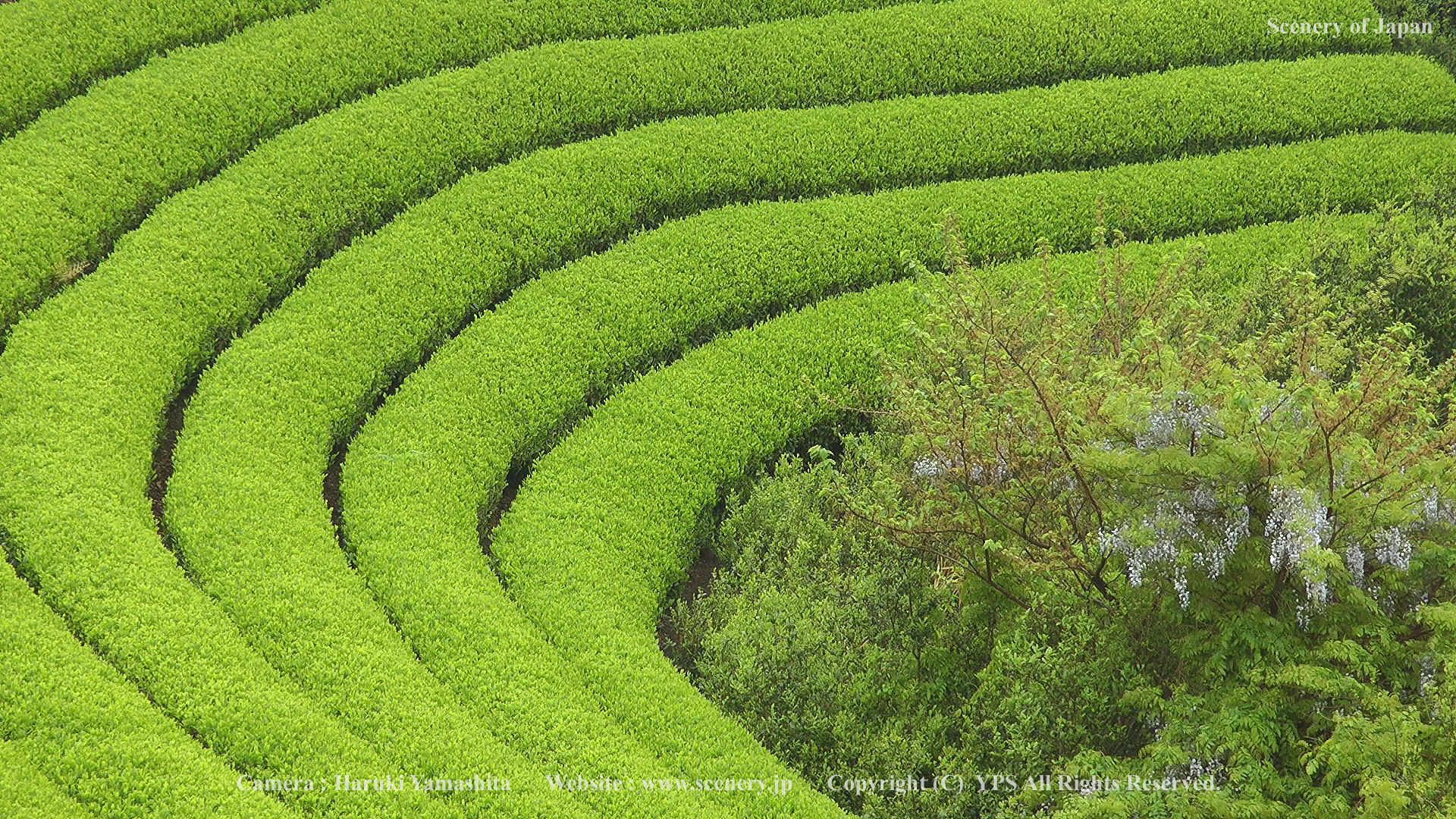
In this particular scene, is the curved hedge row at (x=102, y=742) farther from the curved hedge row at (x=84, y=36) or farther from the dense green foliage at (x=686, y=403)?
the curved hedge row at (x=84, y=36)

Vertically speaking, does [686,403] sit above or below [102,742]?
below

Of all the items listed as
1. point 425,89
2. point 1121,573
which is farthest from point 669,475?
point 425,89

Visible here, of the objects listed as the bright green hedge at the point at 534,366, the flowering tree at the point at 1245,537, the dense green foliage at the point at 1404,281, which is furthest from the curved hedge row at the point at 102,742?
the dense green foliage at the point at 1404,281

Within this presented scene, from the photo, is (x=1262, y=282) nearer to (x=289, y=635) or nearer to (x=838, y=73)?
(x=838, y=73)

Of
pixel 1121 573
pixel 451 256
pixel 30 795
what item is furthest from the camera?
pixel 451 256

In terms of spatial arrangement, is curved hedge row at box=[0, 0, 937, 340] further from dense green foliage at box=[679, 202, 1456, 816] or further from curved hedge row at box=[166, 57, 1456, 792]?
dense green foliage at box=[679, 202, 1456, 816]

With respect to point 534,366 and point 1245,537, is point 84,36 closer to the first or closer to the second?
point 534,366
